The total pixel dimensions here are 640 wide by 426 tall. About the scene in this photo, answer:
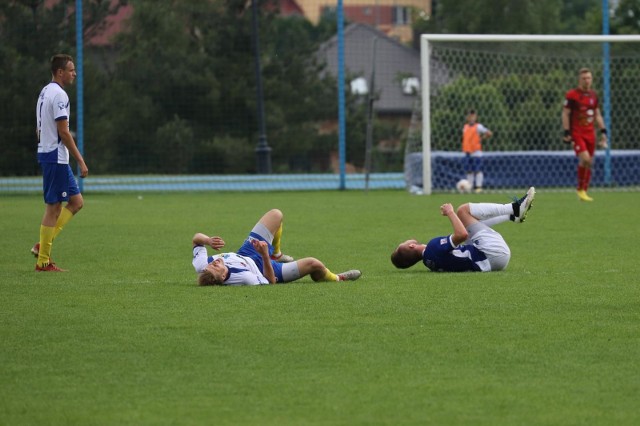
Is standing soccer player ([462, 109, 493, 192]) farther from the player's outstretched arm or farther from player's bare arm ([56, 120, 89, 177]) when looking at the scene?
the player's outstretched arm

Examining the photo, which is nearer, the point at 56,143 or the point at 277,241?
the point at 277,241

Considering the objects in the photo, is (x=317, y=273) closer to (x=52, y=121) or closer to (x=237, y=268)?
(x=237, y=268)

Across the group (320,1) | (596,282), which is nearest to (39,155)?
(596,282)

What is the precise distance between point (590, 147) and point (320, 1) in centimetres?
1312

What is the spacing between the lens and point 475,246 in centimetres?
1048

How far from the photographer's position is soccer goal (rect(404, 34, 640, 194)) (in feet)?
82.7

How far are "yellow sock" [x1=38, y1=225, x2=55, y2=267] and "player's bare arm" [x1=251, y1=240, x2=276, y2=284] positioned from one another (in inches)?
93.9

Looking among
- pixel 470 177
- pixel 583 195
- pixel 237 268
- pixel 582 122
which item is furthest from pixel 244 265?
pixel 470 177

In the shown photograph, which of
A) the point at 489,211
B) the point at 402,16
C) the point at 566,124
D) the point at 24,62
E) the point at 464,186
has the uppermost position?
the point at 402,16

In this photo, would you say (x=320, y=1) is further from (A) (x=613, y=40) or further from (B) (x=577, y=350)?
(B) (x=577, y=350)

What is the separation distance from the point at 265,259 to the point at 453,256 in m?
1.82

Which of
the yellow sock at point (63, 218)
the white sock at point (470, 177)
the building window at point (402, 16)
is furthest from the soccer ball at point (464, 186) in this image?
the building window at point (402, 16)

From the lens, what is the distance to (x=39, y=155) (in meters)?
11.5

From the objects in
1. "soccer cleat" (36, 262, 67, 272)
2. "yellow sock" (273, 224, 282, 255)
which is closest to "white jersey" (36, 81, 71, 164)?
"soccer cleat" (36, 262, 67, 272)
